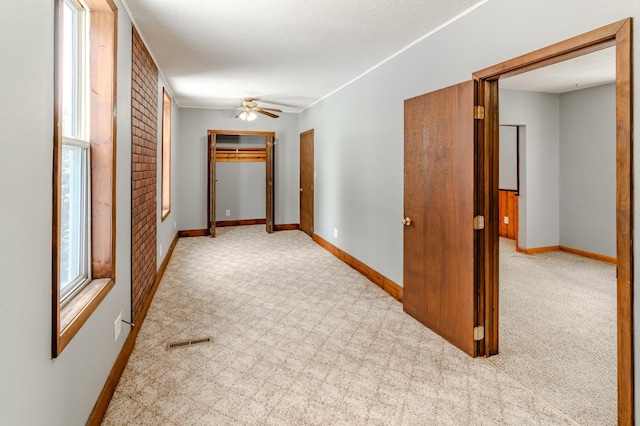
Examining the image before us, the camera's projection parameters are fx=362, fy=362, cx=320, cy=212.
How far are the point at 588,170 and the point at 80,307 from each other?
20.6ft

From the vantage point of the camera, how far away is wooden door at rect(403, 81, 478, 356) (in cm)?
251

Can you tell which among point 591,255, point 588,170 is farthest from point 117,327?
point 588,170

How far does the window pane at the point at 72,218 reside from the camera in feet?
5.94

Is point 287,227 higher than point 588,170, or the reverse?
point 588,170

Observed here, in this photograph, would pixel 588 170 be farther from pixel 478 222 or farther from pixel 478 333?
pixel 478 333

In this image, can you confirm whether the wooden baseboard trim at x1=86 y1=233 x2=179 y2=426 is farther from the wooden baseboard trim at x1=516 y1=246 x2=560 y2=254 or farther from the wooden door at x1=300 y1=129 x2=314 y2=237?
the wooden baseboard trim at x1=516 y1=246 x2=560 y2=254

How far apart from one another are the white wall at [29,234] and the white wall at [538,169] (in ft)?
19.0

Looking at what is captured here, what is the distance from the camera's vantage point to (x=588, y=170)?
5.29m

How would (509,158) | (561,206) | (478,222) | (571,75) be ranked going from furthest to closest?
(509,158)
(561,206)
(571,75)
(478,222)

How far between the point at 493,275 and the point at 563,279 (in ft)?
8.15

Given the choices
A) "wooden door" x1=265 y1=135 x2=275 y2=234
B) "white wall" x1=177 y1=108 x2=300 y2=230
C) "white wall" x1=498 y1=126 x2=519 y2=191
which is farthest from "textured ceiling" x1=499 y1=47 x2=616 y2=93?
"wooden door" x1=265 y1=135 x2=275 y2=234

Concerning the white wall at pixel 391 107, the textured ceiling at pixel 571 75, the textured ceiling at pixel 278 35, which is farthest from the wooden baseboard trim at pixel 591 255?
the textured ceiling at pixel 278 35

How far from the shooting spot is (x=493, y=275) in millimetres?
2525

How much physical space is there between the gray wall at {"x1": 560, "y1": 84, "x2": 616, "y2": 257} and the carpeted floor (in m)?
2.99
